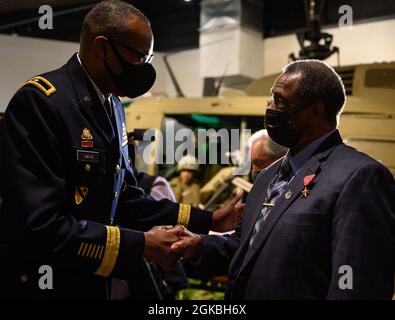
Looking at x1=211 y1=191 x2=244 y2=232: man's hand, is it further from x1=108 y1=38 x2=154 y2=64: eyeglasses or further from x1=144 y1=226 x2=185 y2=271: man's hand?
x1=108 y1=38 x2=154 y2=64: eyeglasses

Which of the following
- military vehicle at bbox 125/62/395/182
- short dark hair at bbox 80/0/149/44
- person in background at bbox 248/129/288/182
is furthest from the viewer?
military vehicle at bbox 125/62/395/182

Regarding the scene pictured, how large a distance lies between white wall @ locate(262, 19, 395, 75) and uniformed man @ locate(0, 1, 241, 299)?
7.46 feet

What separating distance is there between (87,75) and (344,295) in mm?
1324

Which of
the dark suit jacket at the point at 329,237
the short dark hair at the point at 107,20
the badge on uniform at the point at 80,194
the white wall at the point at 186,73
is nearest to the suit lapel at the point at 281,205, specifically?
the dark suit jacket at the point at 329,237

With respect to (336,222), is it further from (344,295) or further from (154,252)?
(154,252)

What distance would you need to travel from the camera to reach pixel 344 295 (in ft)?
6.29

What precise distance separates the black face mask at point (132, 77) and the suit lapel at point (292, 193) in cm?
74

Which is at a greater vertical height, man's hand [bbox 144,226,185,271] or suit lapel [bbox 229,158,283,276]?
suit lapel [bbox 229,158,283,276]

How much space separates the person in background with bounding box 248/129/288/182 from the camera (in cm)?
368

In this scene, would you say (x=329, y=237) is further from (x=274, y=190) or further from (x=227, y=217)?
(x=227, y=217)

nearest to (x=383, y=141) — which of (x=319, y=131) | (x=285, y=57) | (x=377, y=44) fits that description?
(x=377, y=44)

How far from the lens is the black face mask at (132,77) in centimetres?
237

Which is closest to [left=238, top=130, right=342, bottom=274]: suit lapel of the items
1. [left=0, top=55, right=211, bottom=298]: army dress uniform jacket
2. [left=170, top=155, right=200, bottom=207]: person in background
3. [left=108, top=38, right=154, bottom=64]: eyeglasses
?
[left=0, top=55, right=211, bottom=298]: army dress uniform jacket

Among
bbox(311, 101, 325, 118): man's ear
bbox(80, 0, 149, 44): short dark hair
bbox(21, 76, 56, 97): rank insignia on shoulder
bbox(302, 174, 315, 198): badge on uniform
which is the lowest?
bbox(302, 174, 315, 198): badge on uniform
